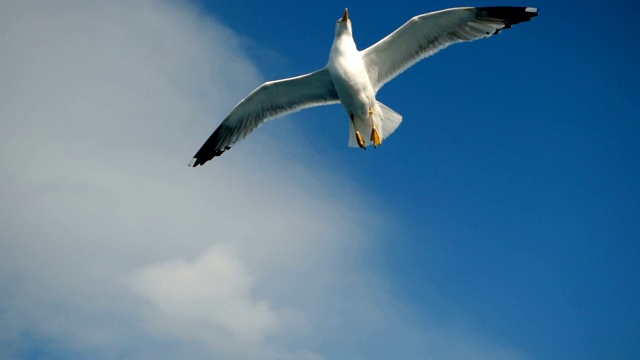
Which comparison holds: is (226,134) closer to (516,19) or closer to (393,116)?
(393,116)

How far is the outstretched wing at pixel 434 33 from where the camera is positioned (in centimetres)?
1124

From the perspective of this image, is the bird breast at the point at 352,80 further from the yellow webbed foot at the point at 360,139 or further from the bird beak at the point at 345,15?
the bird beak at the point at 345,15

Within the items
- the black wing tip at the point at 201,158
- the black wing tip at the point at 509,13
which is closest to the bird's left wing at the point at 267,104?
the black wing tip at the point at 201,158

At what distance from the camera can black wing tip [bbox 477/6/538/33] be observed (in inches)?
443

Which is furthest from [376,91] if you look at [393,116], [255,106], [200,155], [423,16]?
[200,155]

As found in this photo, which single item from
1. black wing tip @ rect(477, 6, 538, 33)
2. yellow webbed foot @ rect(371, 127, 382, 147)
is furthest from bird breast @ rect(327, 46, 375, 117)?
black wing tip @ rect(477, 6, 538, 33)

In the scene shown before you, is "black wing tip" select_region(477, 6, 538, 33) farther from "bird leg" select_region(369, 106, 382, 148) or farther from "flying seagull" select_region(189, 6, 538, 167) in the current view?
"bird leg" select_region(369, 106, 382, 148)

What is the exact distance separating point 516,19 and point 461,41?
0.91m

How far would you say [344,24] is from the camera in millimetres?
11539

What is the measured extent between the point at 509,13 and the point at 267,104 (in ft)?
14.4

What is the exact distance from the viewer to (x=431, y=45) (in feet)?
38.0

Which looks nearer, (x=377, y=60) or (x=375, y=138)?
(x=375, y=138)

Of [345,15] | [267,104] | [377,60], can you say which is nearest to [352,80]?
[377,60]

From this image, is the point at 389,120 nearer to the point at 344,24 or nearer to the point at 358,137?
the point at 358,137
